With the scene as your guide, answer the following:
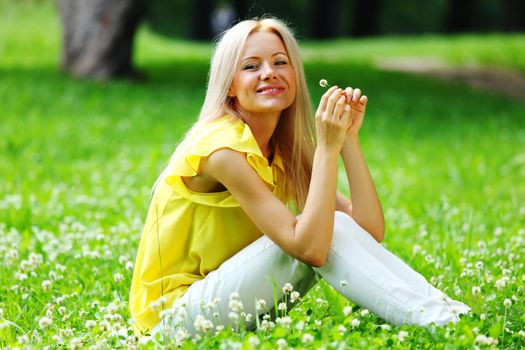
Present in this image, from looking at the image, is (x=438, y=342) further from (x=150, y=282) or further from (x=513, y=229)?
(x=513, y=229)

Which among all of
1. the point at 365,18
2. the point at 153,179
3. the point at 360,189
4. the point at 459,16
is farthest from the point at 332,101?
the point at 365,18

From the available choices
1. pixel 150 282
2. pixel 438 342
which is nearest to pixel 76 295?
pixel 150 282

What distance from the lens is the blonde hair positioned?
4016 millimetres

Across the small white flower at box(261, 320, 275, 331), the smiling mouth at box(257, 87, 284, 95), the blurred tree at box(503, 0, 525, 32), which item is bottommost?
the blurred tree at box(503, 0, 525, 32)

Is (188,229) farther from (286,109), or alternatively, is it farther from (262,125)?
(286,109)

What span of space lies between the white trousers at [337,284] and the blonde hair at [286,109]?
23.8 inches

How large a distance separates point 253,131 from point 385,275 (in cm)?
96

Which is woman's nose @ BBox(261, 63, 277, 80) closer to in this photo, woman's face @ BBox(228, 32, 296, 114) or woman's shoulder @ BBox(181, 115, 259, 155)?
woman's face @ BBox(228, 32, 296, 114)

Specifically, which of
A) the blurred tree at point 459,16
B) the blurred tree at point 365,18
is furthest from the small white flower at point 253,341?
the blurred tree at point 365,18

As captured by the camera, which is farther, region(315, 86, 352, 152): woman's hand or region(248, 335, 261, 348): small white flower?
region(315, 86, 352, 152): woman's hand

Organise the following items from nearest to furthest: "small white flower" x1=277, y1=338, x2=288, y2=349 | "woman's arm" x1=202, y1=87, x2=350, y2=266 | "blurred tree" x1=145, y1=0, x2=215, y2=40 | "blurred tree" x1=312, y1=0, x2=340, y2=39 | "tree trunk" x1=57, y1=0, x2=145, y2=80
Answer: "small white flower" x1=277, y1=338, x2=288, y2=349 < "woman's arm" x1=202, y1=87, x2=350, y2=266 < "tree trunk" x1=57, y1=0, x2=145, y2=80 < "blurred tree" x1=312, y1=0, x2=340, y2=39 < "blurred tree" x1=145, y1=0, x2=215, y2=40

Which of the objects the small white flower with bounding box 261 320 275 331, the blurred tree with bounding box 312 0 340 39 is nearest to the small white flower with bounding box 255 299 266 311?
the small white flower with bounding box 261 320 275 331

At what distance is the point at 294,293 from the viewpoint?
354 centimetres

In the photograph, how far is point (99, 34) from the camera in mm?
15000
